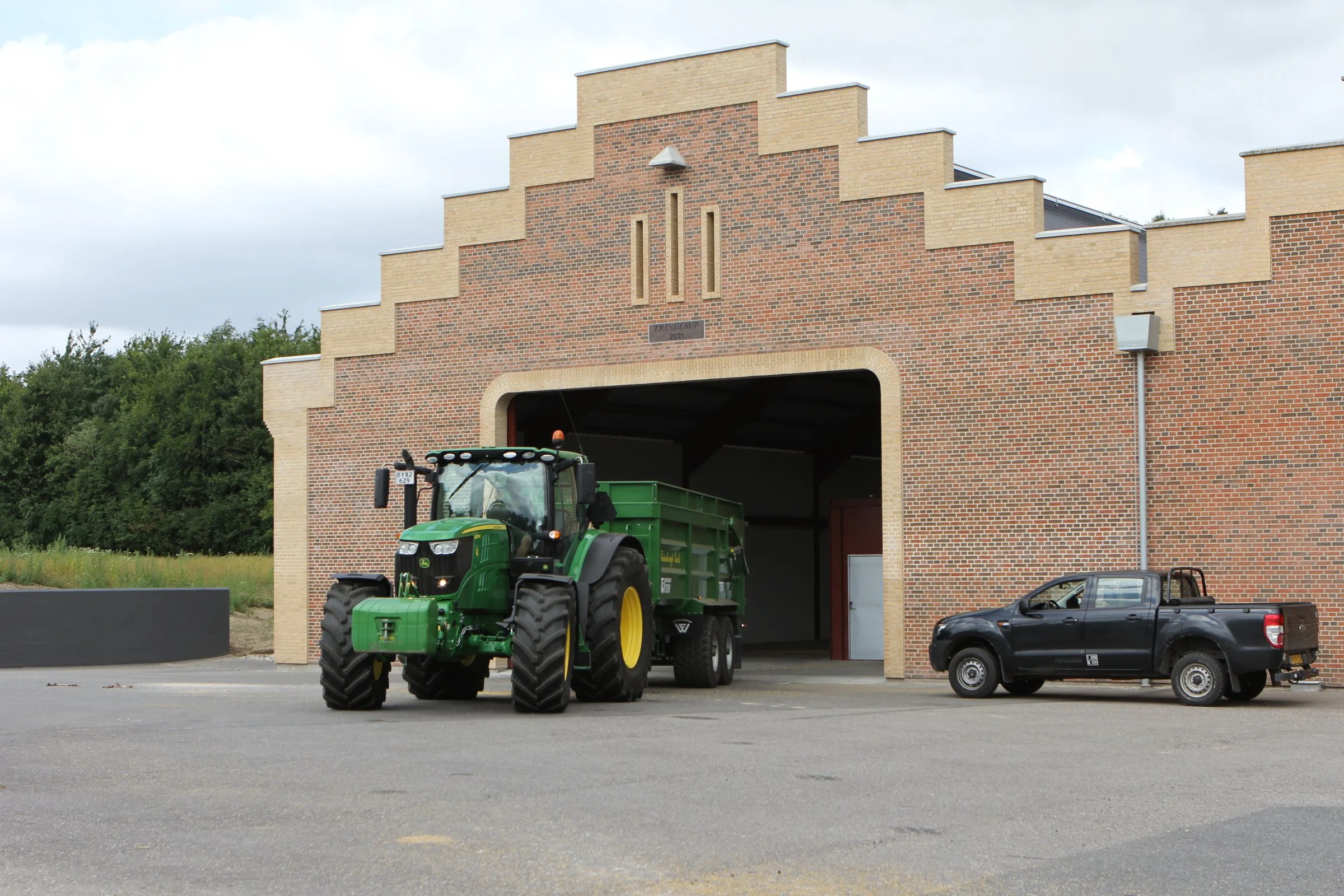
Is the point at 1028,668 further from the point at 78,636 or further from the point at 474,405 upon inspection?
the point at 78,636

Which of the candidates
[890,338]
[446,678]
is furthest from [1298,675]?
[446,678]

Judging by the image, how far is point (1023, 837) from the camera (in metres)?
8.20

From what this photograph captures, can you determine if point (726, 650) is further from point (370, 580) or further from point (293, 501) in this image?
point (293, 501)

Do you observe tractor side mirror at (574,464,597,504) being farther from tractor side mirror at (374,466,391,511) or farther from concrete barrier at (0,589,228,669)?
concrete barrier at (0,589,228,669)

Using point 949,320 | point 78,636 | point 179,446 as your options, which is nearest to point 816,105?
point 949,320

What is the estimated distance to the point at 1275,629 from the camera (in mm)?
16562

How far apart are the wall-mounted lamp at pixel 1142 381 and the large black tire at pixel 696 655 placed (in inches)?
238

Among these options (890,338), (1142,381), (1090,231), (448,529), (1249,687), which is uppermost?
(1090,231)

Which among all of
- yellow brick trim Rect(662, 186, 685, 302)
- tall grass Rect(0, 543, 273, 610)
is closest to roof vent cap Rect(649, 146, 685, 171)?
yellow brick trim Rect(662, 186, 685, 302)

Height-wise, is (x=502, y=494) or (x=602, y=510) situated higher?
(x=502, y=494)

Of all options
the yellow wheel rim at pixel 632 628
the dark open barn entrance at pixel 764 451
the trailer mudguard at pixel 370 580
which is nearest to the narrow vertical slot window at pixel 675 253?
the dark open barn entrance at pixel 764 451

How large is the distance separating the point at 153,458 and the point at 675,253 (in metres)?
51.4

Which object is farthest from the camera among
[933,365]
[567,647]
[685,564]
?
[933,365]

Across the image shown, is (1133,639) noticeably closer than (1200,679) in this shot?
No
